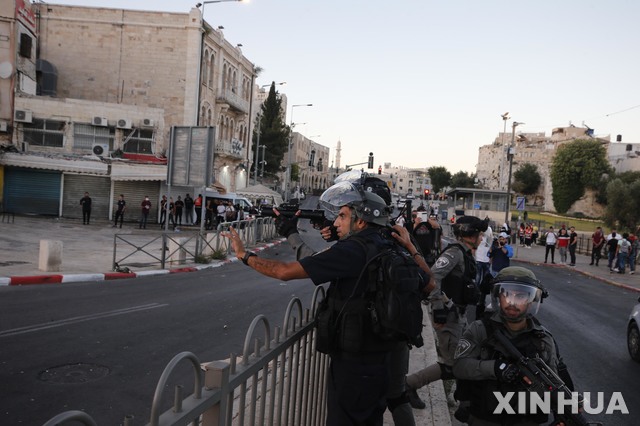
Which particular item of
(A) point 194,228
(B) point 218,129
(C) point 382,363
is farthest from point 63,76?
(C) point 382,363

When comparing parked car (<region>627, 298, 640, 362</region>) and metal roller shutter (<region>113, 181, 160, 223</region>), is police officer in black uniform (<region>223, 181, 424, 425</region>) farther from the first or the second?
metal roller shutter (<region>113, 181, 160, 223</region>)

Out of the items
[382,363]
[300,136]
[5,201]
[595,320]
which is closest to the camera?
[382,363]

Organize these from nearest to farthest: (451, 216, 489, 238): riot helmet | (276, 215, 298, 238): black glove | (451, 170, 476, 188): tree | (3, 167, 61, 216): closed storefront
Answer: (276, 215, 298, 238): black glove → (451, 216, 489, 238): riot helmet → (3, 167, 61, 216): closed storefront → (451, 170, 476, 188): tree

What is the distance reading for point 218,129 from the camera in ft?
127

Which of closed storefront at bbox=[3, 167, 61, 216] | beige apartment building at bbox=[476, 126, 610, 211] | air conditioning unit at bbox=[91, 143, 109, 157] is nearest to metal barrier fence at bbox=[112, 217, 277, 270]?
closed storefront at bbox=[3, 167, 61, 216]

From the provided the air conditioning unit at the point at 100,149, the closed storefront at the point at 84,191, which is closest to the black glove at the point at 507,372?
the closed storefront at the point at 84,191

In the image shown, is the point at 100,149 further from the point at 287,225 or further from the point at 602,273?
the point at 287,225

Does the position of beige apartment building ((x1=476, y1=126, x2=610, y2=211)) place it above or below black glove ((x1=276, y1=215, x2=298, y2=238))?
above

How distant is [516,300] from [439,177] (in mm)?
128229

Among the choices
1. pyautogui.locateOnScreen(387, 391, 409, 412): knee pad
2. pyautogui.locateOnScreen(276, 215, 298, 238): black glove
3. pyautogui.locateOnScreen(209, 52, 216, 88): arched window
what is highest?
pyautogui.locateOnScreen(209, 52, 216, 88): arched window

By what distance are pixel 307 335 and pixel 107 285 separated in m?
9.36

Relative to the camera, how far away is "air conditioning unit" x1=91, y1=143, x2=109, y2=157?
28.8 m

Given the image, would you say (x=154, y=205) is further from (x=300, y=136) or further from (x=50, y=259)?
(x=300, y=136)

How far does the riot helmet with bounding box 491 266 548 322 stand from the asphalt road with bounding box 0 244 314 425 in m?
3.18
